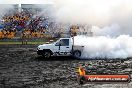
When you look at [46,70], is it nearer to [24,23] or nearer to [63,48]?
[63,48]

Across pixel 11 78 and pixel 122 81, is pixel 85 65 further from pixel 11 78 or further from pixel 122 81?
pixel 122 81

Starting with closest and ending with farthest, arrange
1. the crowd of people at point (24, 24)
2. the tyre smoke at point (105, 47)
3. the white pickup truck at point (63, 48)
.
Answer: the white pickup truck at point (63, 48) → the tyre smoke at point (105, 47) → the crowd of people at point (24, 24)

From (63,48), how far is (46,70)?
547cm

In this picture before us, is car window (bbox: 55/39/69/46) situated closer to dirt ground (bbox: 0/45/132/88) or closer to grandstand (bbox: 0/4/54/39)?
dirt ground (bbox: 0/45/132/88)

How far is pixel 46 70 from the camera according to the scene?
76.9 ft

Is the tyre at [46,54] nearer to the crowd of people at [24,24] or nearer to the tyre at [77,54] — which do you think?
the tyre at [77,54]

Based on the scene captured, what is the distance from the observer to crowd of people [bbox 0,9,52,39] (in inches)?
1865

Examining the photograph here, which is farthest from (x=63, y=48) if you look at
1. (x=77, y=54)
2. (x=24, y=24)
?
(x=24, y=24)

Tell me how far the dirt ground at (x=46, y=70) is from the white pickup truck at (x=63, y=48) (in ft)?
1.74

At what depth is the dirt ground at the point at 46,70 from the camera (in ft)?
61.5

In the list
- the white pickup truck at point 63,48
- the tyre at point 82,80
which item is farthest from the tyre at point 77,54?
the tyre at point 82,80

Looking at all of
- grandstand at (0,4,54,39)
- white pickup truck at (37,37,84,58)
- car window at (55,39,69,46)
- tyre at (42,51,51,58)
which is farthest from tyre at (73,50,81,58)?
grandstand at (0,4,54,39)

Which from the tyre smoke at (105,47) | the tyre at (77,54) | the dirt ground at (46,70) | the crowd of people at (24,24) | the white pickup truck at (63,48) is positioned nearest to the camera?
the dirt ground at (46,70)

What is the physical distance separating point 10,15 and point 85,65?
27094 millimetres
